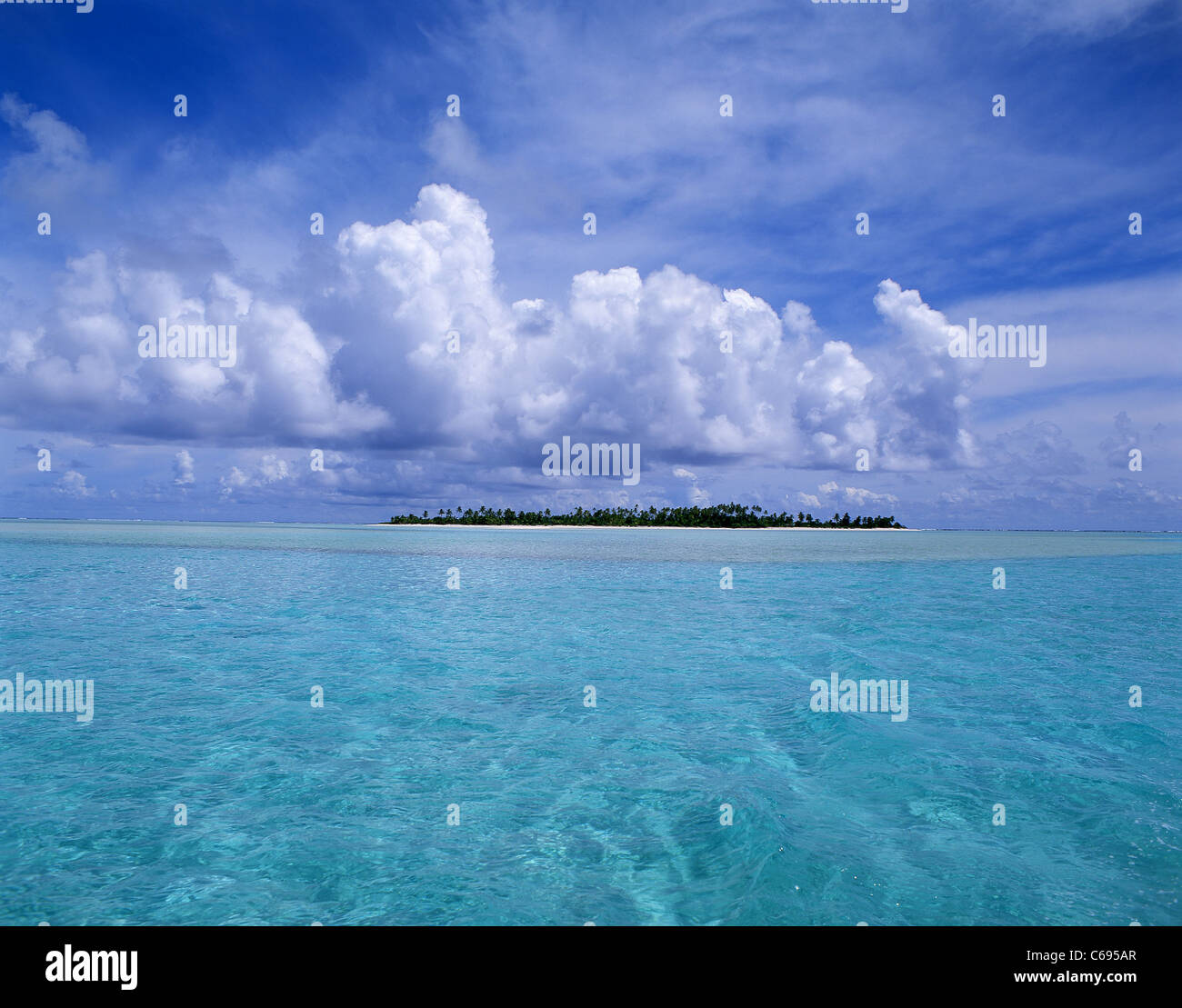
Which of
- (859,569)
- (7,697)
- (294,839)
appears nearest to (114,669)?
(7,697)

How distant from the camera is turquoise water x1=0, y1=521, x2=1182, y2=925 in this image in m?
7.18

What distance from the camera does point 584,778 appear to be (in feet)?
34.8

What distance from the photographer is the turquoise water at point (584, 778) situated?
7176 mm

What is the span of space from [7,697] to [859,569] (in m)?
57.9

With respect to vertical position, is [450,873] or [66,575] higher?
[66,575]

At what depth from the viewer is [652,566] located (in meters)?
61.2

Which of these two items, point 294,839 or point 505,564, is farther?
point 505,564
